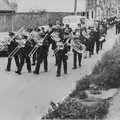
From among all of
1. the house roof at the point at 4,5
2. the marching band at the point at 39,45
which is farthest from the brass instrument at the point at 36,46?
the house roof at the point at 4,5

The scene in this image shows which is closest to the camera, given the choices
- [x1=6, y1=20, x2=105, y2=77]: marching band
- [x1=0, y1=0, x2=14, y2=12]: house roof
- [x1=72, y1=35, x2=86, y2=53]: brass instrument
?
[x1=6, y1=20, x2=105, y2=77]: marching band

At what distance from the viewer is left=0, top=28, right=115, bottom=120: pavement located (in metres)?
12.8

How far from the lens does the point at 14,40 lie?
755 inches

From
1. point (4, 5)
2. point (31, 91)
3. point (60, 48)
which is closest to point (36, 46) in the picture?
point (60, 48)

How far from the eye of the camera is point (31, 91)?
15.7 metres

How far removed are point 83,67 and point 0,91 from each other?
21.0 ft

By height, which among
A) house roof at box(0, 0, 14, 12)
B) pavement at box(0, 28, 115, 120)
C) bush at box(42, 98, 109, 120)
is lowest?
pavement at box(0, 28, 115, 120)

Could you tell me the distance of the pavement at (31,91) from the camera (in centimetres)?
1277

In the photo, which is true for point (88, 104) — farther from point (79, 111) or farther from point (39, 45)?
point (39, 45)

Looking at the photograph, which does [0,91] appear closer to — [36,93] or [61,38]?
[36,93]

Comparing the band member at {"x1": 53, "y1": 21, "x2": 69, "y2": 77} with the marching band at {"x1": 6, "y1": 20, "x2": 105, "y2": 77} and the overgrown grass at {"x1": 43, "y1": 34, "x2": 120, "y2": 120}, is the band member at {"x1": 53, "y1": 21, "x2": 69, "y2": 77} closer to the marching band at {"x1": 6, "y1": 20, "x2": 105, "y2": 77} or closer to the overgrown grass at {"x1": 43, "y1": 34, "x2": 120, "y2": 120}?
the marching band at {"x1": 6, "y1": 20, "x2": 105, "y2": 77}

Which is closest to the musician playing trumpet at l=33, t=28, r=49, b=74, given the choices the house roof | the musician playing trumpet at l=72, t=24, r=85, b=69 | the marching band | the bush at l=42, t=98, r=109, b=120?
the marching band

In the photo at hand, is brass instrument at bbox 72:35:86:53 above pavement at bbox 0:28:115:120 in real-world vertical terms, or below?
above

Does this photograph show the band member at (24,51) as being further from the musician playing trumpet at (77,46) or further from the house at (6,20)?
the house at (6,20)
